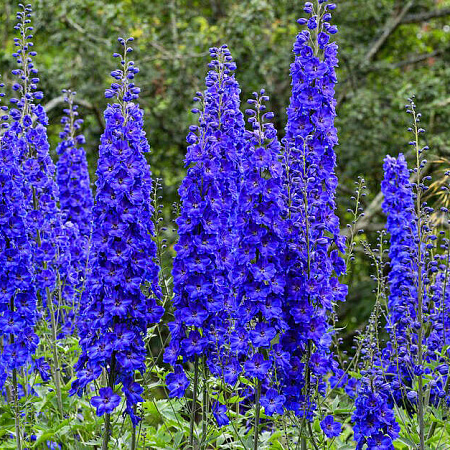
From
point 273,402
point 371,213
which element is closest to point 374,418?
point 273,402

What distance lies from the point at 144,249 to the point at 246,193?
0.70 meters

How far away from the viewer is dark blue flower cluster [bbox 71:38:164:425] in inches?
170

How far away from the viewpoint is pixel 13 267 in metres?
4.88

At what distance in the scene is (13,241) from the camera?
16.1 ft

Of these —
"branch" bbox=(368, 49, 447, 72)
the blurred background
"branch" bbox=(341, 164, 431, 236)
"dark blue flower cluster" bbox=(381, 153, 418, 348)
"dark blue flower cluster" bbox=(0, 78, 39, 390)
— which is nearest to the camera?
"dark blue flower cluster" bbox=(0, 78, 39, 390)

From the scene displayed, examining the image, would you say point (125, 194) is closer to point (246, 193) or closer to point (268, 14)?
point (246, 193)

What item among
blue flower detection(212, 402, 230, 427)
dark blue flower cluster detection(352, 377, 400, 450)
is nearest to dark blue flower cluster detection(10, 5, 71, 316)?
blue flower detection(212, 402, 230, 427)

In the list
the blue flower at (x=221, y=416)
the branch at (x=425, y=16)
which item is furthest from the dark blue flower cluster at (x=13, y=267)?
the branch at (x=425, y=16)

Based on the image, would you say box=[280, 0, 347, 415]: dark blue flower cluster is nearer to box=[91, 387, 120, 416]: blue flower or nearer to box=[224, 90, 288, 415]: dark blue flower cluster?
box=[224, 90, 288, 415]: dark blue flower cluster

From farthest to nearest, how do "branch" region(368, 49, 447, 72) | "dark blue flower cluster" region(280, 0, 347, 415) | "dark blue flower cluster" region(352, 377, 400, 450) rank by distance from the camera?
"branch" region(368, 49, 447, 72) → "dark blue flower cluster" region(280, 0, 347, 415) → "dark blue flower cluster" region(352, 377, 400, 450)

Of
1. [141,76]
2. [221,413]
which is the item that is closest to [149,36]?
[141,76]

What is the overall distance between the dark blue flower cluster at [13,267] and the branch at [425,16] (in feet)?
27.4

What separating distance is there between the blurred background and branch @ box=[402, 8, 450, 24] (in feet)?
0.07

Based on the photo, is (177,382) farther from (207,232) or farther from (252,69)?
(252,69)
